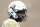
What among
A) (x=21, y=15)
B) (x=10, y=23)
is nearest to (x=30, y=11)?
(x=21, y=15)


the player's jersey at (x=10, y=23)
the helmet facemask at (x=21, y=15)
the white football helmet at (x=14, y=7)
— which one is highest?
the white football helmet at (x=14, y=7)

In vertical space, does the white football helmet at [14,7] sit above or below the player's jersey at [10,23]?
above

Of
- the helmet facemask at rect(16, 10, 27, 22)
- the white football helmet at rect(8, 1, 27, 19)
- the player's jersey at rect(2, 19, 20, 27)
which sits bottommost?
the player's jersey at rect(2, 19, 20, 27)

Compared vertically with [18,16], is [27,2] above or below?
above

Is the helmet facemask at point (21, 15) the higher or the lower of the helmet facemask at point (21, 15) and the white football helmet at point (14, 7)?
the lower

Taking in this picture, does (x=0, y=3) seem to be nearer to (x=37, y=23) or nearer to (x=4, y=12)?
(x=4, y=12)

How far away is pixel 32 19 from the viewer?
0.82m

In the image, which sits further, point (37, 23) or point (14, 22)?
point (37, 23)

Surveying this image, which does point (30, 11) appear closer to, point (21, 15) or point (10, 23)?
point (21, 15)

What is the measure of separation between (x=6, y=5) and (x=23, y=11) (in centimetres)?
13

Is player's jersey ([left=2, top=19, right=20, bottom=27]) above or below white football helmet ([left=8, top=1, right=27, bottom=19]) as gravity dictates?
below

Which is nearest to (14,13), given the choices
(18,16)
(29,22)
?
(18,16)

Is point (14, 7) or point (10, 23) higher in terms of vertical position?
point (14, 7)

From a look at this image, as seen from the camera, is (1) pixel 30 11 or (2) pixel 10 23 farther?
(1) pixel 30 11
